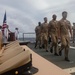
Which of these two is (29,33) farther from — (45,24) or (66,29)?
(66,29)

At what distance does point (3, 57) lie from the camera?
1602mm

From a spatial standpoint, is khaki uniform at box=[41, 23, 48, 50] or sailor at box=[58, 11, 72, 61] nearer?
sailor at box=[58, 11, 72, 61]

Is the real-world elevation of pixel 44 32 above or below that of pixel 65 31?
below

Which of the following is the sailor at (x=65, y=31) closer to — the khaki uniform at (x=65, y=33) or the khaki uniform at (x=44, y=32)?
the khaki uniform at (x=65, y=33)

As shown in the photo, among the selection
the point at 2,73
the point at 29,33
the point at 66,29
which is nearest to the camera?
the point at 2,73

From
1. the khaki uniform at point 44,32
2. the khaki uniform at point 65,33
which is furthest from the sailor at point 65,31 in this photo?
the khaki uniform at point 44,32

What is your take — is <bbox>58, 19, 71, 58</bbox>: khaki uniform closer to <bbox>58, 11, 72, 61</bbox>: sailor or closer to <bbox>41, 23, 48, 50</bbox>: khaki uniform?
<bbox>58, 11, 72, 61</bbox>: sailor

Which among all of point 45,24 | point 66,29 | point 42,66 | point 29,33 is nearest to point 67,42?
point 66,29

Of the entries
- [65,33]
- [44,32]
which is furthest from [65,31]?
[44,32]

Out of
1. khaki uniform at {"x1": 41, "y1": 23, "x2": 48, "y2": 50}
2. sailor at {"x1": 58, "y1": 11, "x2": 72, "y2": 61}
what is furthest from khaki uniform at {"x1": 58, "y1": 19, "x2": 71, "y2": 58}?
khaki uniform at {"x1": 41, "y1": 23, "x2": 48, "y2": 50}

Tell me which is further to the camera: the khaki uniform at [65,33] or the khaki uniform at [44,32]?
the khaki uniform at [44,32]

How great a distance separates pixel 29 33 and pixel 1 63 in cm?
2777

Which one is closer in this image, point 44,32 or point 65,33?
point 65,33

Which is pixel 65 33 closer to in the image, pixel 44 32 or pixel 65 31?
pixel 65 31
